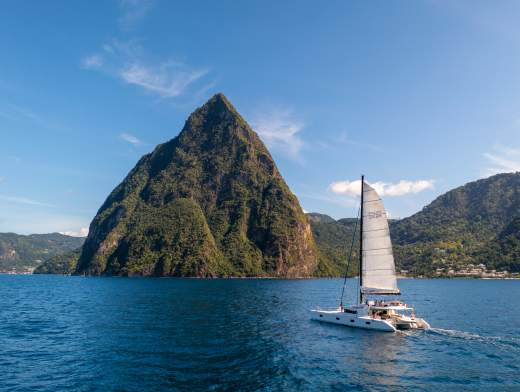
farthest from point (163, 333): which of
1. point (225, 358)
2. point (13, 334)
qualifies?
point (13, 334)

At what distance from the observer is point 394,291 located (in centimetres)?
5675

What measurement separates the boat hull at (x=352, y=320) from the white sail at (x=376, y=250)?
410cm

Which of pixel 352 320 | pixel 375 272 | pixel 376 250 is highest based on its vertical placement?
pixel 376 250

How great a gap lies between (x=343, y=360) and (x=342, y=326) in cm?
2143

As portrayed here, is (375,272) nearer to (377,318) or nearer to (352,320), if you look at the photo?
(377,318)

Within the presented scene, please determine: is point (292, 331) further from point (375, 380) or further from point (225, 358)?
point (375, 380)

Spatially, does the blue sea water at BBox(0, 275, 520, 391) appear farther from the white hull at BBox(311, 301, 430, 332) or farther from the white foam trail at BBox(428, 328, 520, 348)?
the white hull at BBox(311, 301, 430, 332)

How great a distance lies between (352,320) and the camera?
2291 inches

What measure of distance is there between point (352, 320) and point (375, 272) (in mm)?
7860

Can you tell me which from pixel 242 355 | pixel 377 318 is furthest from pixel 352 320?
pixel 242 355

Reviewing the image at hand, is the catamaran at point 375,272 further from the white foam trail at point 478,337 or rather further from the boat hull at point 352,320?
the white foam trail at point 478,337

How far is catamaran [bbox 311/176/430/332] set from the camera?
56.0 m

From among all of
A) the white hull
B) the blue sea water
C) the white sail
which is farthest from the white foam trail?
the white sail

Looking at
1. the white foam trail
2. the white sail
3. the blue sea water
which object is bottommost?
the blue sea water
